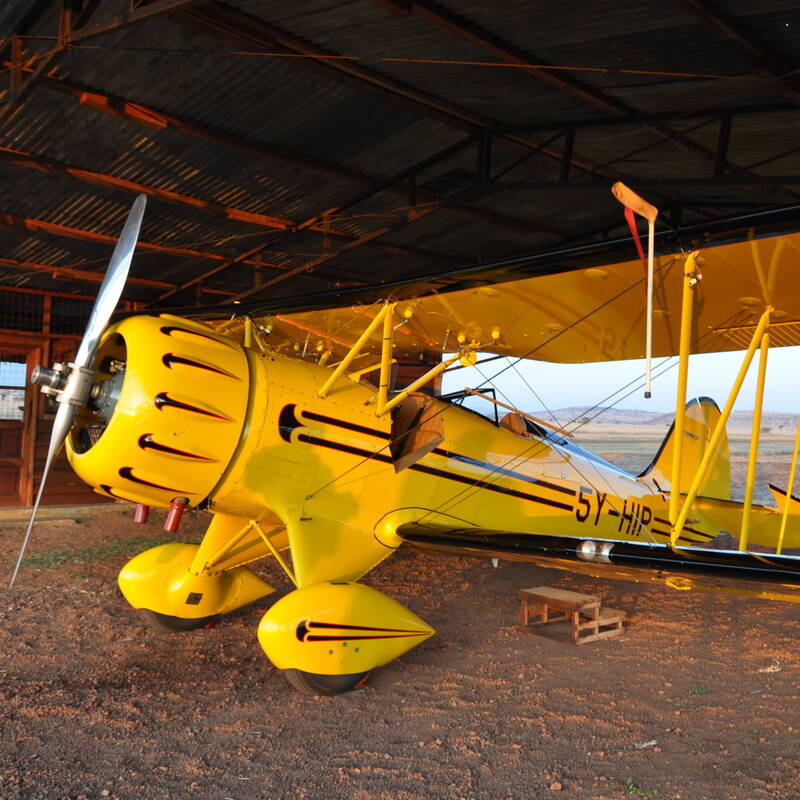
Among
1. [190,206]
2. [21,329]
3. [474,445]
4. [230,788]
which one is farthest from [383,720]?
[21,329]

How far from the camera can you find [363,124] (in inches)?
286

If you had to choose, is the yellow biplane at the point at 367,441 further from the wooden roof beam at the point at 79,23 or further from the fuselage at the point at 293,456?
the wooden roof beam at the point at 79,23

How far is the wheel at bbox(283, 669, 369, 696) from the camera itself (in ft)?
13.8

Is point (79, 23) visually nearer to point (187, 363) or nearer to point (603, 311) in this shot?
point (187, 363)

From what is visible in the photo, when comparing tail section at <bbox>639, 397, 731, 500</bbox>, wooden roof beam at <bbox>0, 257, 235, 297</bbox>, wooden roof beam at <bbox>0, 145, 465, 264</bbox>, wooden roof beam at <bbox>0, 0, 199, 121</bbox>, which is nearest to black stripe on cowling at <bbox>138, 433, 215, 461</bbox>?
wooden roof beam at <bbox>0, 0, 199, 121</bbox>

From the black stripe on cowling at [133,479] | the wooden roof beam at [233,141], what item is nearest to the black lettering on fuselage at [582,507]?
the black stripe on cowling at [133,479]

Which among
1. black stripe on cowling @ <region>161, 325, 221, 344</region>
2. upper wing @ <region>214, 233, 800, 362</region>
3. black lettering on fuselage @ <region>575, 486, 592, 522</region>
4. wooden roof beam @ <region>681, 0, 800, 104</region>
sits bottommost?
black lettering on fuselage @ <region>575, 486, 592, 522</region>

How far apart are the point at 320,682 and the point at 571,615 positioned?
2.51 metres

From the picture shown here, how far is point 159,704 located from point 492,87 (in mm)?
5945

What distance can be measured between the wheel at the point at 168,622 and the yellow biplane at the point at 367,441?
0.08 feet

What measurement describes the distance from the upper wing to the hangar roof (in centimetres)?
33

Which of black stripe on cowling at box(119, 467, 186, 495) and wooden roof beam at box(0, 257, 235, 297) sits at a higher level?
wooden roof beam at box(0, 257, 235, 297)

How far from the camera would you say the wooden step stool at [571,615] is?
5602mm

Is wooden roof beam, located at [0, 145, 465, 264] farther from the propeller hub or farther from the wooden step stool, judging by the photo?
the wooden step stool
